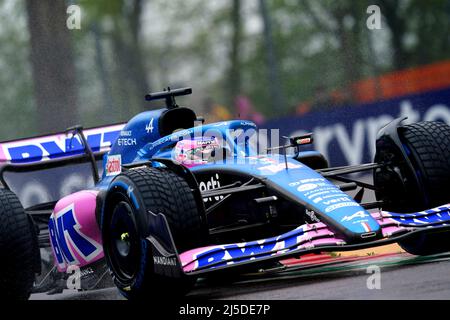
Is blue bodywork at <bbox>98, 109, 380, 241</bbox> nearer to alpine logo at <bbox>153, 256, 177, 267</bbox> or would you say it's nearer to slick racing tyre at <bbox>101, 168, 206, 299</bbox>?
slick racing tyre at <bbox>101, 168, 206, 299</bbox>

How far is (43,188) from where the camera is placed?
12953mm

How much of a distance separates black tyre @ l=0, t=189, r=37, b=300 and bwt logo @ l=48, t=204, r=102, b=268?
1.00ft

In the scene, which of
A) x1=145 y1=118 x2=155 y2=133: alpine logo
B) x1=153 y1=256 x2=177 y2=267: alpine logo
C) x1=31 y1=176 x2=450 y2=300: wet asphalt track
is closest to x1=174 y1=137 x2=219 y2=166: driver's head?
x1=145 y1=118 x2=155 y2=133: alpine logo

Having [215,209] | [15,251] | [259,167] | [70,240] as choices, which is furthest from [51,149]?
[259,167]

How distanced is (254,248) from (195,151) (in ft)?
4.68

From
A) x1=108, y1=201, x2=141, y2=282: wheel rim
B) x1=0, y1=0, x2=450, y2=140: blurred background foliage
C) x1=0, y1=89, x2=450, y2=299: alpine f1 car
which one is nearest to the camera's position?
x1=0, y1=89, x2=450, y2=299: alpine f1 car

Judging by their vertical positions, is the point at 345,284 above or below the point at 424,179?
below

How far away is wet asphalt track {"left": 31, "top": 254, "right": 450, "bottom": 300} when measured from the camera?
5.62 meters

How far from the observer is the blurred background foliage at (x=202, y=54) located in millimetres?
12680

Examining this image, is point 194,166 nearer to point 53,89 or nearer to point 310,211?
point 310,211

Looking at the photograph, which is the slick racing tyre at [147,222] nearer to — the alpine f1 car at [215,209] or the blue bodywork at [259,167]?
the alpine f1 car at [215,209]

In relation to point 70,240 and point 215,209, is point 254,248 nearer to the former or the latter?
point 215,209

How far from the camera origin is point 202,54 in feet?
46.4
